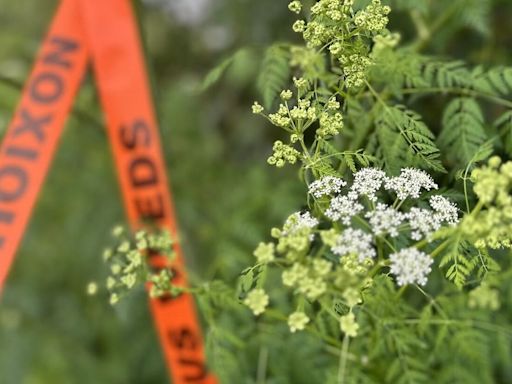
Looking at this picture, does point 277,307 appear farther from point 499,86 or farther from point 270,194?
point 499,86

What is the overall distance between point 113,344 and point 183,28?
5.25 ft

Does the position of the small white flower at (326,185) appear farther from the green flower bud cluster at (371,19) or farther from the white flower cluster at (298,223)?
the green flower bud cluster at (371,19)

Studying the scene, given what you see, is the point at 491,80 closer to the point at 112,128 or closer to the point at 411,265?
the point at 411,265

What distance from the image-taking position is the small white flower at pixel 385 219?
870 mm

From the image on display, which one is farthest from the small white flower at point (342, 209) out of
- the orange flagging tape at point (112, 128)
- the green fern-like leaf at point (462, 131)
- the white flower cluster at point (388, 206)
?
the orange flagging tape at point (112, 128)

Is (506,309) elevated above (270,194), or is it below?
below

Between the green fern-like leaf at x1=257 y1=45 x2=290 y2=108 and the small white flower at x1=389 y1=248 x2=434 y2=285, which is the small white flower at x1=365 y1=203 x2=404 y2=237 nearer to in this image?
the small white flower at x1=389 y1=248 x2=434 y2=285

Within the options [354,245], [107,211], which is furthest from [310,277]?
[107,211]

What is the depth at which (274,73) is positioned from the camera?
1236 mm

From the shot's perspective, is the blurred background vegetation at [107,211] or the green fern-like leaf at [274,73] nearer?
the green fern-like leaf at [274,73]

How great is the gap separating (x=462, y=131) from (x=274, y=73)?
327mm

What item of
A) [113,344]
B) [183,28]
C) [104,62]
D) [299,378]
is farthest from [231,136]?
[299,378]

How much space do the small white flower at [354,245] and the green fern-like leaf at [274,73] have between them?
39 cm

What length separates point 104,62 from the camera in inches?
70.7
